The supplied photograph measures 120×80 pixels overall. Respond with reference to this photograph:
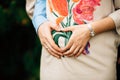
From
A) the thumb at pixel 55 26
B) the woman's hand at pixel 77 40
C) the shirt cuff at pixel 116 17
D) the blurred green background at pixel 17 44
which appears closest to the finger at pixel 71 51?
the woman's hand at pixel 77 40

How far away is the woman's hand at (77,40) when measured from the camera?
7.72ft

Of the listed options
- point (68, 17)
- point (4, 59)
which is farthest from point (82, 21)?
point (4, 59)

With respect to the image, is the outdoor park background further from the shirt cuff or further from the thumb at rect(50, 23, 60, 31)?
the shirt cuff

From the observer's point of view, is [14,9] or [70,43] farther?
[14,9]

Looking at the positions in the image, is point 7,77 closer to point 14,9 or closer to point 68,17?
point 14,9

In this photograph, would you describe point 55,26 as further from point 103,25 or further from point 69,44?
point 103,25

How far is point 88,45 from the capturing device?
2361 mm

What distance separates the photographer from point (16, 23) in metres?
3.55

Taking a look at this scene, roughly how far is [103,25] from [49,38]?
253 millimetres

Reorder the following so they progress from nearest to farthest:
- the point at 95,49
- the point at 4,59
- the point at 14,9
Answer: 1. the point at 95,49
2. the point at 14,9
3. the point at 4,59

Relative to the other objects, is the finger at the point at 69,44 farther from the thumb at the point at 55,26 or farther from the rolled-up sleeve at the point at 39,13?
the rolled-up sleeve at the point at 39,13

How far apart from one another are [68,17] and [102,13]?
6.0 inches

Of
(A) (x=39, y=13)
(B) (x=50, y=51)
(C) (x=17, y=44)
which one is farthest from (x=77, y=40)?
(C) (x=17, y=44)

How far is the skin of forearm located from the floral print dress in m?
0.02
